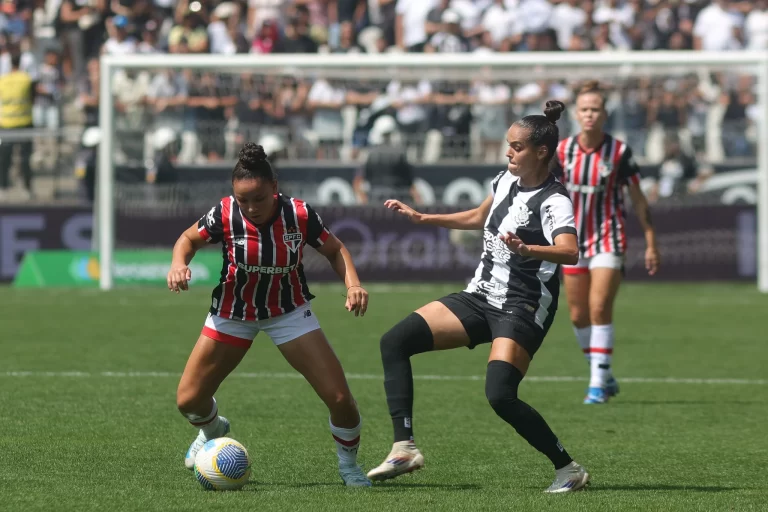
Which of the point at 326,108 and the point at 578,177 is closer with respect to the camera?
the point at 578,177

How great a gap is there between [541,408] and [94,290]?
1134 cm

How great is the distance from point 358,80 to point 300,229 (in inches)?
563

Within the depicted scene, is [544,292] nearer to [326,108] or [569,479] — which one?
[569,479]

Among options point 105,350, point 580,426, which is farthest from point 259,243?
point 105,350

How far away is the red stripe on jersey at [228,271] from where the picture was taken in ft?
22.2

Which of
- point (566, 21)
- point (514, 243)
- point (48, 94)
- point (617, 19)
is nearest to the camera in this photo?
point (514, 243)

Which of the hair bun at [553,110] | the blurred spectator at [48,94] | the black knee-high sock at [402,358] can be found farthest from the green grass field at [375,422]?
the blurred spectator at [48,94]

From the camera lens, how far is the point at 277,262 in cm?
676

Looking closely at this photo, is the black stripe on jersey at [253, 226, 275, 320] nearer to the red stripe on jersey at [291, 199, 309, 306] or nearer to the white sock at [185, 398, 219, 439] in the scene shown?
the red stripe on jersey at [291, 199, 309, 306]

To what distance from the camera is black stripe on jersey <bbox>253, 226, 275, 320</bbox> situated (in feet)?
22.1

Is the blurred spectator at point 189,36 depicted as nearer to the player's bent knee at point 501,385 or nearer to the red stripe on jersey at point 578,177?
the red stripe on jersey at point 578,177

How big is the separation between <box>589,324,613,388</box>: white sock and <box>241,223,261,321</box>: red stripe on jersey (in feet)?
13.8

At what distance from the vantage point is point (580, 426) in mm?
9094

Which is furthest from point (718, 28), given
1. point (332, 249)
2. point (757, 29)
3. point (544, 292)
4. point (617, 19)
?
point (332, 249)
